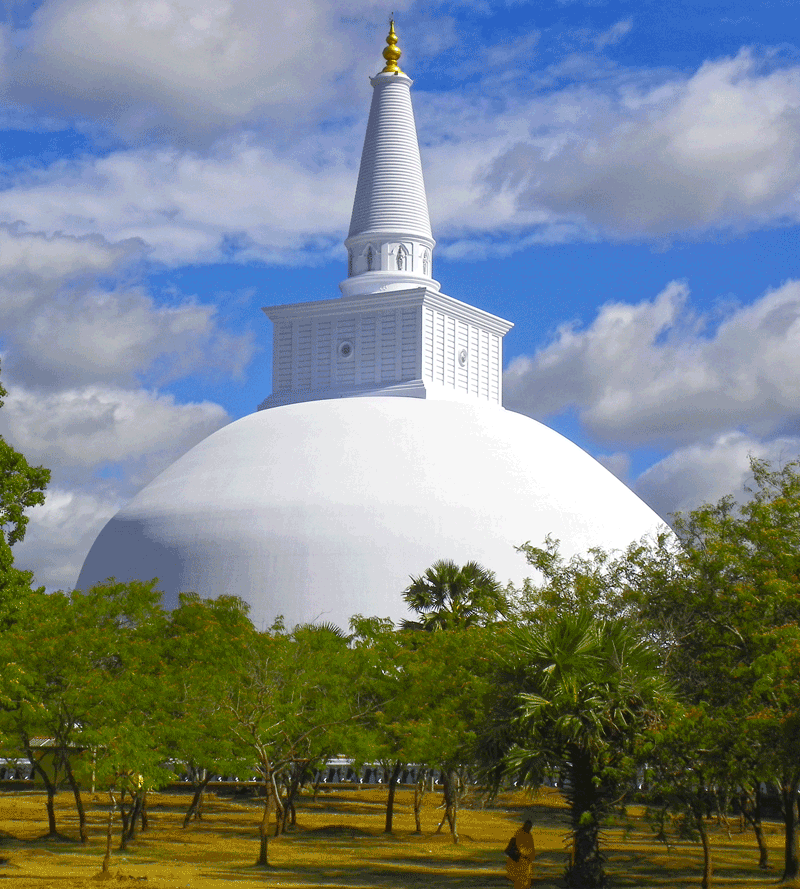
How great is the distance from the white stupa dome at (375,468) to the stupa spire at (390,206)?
65 millimetres

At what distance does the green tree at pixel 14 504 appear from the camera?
23984mm

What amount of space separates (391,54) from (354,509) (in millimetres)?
23436

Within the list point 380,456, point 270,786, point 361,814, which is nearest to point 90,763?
point 270,786

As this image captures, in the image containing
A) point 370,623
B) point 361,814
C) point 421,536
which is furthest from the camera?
point 421,536

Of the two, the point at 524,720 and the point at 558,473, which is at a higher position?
the point at 558,473

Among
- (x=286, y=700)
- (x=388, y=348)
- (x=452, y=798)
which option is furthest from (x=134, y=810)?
(x=388, y=348)

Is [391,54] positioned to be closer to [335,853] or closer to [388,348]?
[388,348]

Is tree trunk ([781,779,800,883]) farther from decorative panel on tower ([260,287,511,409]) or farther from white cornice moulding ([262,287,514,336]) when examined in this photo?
white cornice moulding ([262,287,514,336])

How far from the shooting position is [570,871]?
20.9 metres

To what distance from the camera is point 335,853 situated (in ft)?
92.7

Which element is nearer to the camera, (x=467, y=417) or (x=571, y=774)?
(x=571, y=774)

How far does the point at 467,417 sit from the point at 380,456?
14.8ft

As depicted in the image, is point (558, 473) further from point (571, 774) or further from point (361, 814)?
point (571, 774)

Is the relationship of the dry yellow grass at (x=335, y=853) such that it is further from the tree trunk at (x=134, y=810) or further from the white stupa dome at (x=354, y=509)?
the white stupa dome at (x=354, y=509)
